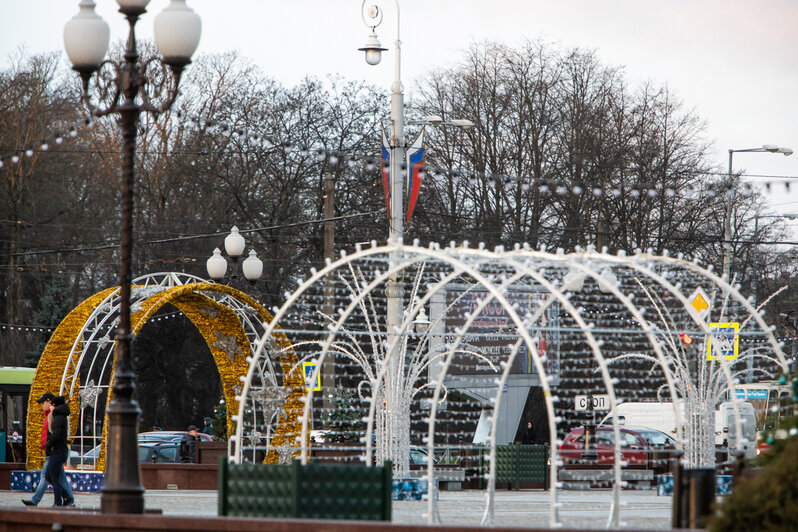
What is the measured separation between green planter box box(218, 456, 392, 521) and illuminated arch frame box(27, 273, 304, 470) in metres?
9.56

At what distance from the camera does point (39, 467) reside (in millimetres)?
21422

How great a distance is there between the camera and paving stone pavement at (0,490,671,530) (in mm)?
15648

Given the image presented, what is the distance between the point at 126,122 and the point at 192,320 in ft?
30.3

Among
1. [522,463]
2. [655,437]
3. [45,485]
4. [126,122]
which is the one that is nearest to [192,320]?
[45,485]

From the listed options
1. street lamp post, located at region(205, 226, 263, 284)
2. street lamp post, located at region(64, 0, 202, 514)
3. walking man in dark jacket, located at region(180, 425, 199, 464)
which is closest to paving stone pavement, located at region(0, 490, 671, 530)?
street lamp post, located at region(64, 0, 202, 514)

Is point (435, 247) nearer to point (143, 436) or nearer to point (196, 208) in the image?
point (143, 436)

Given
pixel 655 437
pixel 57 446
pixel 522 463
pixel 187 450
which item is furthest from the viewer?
pixel 655 437

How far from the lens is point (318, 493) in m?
10.8

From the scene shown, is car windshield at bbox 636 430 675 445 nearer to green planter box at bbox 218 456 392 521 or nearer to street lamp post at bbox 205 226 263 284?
street lamp post at bbox 205 226 263 284

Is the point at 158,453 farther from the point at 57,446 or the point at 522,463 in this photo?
the point at 57,446

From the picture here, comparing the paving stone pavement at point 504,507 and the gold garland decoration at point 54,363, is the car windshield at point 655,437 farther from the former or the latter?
the gold garland decoration at point 54,363

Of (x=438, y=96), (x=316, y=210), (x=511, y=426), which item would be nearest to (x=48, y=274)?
(x=316, y=210)

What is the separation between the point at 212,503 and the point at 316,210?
23385mm

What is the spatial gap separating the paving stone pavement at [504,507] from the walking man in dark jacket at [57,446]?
Result: 2.09 feet
